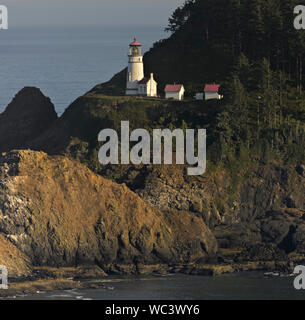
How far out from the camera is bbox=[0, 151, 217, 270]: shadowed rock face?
424ft

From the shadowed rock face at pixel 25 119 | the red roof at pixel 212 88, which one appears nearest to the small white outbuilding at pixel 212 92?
the red roof at pixel 212 88

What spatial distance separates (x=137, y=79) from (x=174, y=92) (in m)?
4.29

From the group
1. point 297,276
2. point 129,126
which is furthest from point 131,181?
point 297,276

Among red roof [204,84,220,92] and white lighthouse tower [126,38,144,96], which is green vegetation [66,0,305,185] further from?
white lighthouse tower [126,38,144,96]

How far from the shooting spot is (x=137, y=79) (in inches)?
6088

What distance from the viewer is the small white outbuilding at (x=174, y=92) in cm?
15262

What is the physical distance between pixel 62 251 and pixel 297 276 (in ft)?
63.4

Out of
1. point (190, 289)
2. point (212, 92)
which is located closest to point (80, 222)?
point (190, 289)

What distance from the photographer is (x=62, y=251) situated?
5103 inches

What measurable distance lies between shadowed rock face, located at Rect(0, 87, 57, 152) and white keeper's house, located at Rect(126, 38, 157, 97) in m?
8.47

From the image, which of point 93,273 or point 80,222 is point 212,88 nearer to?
point 80,222

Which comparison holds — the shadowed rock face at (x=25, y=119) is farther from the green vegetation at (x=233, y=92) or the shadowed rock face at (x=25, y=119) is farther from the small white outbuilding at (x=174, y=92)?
the small white outbuilding at (x=174, y=92)

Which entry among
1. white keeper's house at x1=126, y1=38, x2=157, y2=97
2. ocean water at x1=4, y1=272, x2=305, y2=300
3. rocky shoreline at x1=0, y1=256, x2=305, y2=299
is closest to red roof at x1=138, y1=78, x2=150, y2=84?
white keeper's house at x1=126, y1=38, x2=157, y2=97

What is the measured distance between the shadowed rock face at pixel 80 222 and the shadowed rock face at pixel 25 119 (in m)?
19.6
